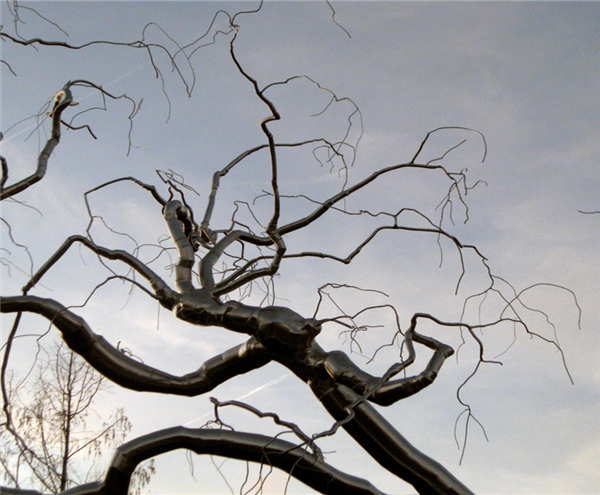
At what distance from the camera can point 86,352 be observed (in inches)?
170

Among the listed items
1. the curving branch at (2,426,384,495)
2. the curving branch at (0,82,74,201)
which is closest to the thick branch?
the curving branch at (2,426,384,495)

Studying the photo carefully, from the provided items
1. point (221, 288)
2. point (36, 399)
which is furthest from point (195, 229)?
point (36, 399)

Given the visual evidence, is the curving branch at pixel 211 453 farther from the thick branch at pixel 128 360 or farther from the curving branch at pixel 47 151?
the curving branch at pixel 47 151

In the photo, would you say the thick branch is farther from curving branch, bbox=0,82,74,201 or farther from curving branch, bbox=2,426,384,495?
curving branch, bbox=0,82,74,201

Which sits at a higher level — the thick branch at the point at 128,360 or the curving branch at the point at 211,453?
the thick branch at the point at 128,360

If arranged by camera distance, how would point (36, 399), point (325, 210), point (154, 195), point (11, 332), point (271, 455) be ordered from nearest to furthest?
point (271, 455) → point (11, 332) → point (325, 210) → point (154, 195) → point (36, 399)

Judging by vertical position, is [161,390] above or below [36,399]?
below

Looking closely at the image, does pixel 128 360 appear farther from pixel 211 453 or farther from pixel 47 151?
pixel 47 151

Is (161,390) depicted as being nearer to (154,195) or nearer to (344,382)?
(344,382)

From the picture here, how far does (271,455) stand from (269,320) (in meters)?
0.79

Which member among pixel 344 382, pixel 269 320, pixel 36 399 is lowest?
pixel 344 382

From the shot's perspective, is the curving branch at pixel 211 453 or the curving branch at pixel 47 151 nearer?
the curving branch at pixel 211 453

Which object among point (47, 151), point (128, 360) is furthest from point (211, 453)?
point (47, 151)

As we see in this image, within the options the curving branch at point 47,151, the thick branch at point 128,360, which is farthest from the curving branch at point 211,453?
the curving branch at point 47,151
